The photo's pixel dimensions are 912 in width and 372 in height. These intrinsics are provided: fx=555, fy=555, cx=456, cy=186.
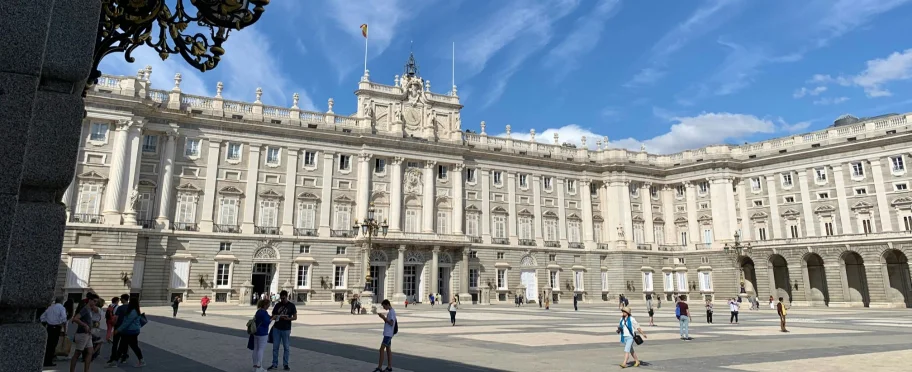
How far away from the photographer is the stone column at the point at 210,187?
135 ft

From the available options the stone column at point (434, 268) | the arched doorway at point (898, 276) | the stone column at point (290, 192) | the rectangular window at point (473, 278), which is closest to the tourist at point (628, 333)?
the stone column at point (434, 268)

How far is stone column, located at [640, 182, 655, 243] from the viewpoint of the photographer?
2283 inches

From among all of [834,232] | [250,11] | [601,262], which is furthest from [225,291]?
[834,232]

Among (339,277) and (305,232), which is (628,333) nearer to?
(339,277)

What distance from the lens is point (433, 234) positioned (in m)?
47.7

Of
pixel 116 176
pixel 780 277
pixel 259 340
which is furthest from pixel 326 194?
pixel 780 277

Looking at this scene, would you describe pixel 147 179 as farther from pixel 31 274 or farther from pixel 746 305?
pixel 746 305

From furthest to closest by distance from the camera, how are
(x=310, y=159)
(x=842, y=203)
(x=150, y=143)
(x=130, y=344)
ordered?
1. (x=842, y=203)
2. (x=310, y=159)
3. (x=150, y=143)
4. (x=130, y=344)

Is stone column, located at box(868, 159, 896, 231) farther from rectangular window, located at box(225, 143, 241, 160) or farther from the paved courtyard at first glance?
rectangular window, located at box(225, 143, 241, 160)

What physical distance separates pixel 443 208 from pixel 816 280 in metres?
35.1

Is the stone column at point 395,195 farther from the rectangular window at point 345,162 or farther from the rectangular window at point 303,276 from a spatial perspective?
the rectangular window at point 303,276

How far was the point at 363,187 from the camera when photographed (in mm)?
46469

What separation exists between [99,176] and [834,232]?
59.3 m

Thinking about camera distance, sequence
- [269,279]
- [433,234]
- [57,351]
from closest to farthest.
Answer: [57,351], [269,279], [433,234]
